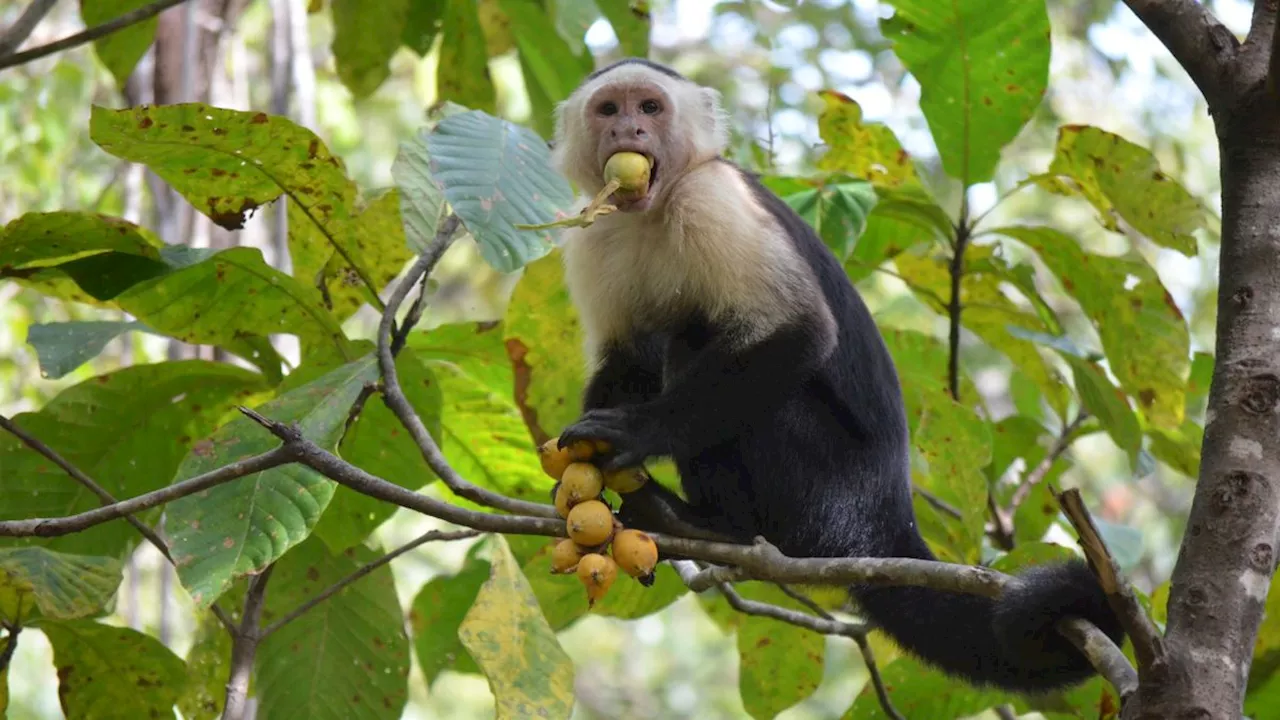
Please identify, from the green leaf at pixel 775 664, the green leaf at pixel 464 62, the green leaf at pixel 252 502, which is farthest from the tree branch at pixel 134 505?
the green leaf at pixel 464 62

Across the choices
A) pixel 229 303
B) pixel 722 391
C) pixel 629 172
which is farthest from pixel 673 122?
pixel 229 303

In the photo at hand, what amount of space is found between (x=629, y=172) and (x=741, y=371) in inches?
22.5

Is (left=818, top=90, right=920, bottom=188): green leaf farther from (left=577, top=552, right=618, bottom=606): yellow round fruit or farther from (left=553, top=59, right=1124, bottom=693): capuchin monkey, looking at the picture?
(left=577, top=552, right=618, bottom=606): yellow round fruit

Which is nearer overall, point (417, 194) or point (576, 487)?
point (576, 487)

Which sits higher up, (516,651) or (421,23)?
(421,23)

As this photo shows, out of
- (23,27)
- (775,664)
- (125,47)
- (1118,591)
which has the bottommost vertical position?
(1118,591)

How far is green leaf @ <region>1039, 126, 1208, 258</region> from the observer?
3352mm

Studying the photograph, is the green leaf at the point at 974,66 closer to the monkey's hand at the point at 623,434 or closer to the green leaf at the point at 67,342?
the monkey's hand at the point at 623,434

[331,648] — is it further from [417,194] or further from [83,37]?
[83,37]

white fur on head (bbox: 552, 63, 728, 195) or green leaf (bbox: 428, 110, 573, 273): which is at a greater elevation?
white fur on head (bbox: 552, 63, 728, 195)

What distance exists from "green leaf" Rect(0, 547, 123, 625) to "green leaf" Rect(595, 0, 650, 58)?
212 centimetres

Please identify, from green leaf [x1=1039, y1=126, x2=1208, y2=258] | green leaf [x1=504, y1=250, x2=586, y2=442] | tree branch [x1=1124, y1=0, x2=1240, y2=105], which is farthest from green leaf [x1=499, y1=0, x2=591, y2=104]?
tree branch [x1=1124, y1=0, x2=1240, y2=105]

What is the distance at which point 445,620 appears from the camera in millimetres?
3557

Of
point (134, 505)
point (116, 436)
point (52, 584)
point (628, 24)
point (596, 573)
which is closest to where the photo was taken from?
point (134, 505)
